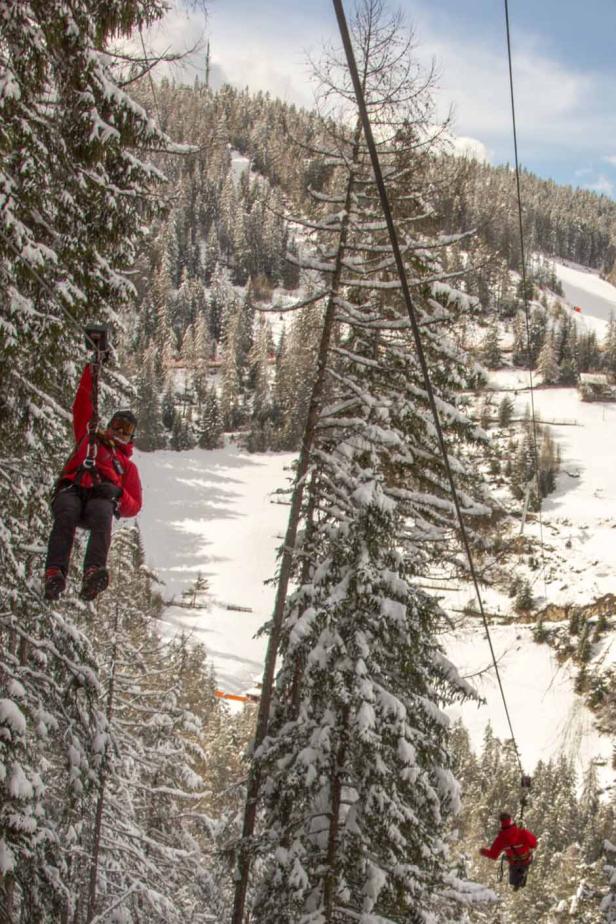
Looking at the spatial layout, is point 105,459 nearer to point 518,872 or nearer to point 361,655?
point 361,655

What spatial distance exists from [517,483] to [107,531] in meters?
83.3

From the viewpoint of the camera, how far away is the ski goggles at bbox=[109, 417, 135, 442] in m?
5.06

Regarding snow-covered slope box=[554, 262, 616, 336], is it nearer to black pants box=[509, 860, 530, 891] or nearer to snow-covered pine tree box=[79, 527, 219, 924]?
snow-covered pine tree box=[79, 527, 219, 924]

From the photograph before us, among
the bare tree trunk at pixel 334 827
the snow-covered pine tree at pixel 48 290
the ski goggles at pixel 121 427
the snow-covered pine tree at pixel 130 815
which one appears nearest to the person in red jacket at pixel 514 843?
the bare tree trunk at pixel 334 827

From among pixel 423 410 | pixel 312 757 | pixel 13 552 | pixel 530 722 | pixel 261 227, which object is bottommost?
pixel 530 722

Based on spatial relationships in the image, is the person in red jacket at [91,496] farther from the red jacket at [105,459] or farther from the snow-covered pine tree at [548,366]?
the snow-covered pine tree at [548,366]

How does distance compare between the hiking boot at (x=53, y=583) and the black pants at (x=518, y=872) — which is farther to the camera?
the black pants at (x=518, y=872)

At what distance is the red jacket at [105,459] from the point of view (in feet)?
15.6

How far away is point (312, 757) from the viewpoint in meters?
6.87

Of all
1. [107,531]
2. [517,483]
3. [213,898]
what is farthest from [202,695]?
[517,483]

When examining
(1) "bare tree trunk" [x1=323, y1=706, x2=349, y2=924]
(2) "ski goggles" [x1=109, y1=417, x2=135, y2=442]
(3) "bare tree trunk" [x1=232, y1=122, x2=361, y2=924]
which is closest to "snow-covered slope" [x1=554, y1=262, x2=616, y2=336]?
(3) "bare tree trunk" [x1=232, y1=122, x2=361, y2=924]

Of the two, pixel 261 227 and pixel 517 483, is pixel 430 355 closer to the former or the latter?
pixel 517 483

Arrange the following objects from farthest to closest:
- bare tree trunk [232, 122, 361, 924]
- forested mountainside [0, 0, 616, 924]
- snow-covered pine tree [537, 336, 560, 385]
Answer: snow-covered pine tree [537, 336, 560, 385] < bare tree trunk [232, 122, 361, 924] < forested mountainside [0, 0, 616, 924]

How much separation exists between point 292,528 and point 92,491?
423 centimetres
